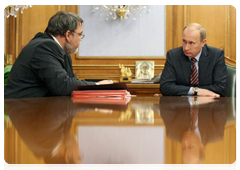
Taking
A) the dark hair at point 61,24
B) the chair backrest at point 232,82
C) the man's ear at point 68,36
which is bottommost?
the chair backrest at point 232,82

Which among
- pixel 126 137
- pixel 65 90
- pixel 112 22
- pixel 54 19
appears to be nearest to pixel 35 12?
pixel 112 22

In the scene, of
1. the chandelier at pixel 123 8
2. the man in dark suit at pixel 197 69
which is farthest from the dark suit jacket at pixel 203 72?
the chandelier at pixel 123 8

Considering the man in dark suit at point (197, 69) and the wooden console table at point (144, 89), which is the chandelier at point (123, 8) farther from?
the man in dark suit at point (197, 69)

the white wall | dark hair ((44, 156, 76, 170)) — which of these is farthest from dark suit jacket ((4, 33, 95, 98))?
the white wall

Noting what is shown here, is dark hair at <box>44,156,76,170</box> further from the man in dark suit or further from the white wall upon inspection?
the white wall

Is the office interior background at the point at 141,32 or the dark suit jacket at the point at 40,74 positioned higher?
the office interior background at the point at 141,32

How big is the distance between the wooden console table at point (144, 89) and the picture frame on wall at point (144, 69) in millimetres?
693

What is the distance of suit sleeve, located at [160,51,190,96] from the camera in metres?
2.13

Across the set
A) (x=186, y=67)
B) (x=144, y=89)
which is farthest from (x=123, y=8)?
(x=186, y=67)

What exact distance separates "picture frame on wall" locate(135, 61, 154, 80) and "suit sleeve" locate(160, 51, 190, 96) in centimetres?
209

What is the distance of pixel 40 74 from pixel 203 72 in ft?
4.02

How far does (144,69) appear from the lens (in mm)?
4531

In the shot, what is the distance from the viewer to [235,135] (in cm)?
34

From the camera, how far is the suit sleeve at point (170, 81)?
2.13 meters
